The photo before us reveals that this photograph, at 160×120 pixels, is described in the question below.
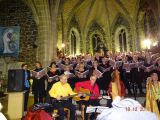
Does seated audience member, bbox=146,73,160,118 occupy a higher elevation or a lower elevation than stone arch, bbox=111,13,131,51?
lower

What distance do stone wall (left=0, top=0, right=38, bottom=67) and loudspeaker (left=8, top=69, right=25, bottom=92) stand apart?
717 cm

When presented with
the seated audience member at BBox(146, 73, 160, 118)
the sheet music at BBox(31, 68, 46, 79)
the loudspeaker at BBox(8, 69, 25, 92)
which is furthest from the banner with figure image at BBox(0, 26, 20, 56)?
the seated audience member at BBox(146, 73, 160, 118)

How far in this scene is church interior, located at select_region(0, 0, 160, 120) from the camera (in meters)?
9.23

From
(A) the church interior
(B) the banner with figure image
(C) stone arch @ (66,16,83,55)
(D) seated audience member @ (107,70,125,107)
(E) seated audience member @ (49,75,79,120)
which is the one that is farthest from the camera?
(C) stone arch @ (66,16,83,55)

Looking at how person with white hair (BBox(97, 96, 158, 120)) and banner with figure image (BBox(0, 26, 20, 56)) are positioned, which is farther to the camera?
banner with figure image (BBox(0, 26, 20, 56))

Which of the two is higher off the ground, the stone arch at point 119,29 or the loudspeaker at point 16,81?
the stone arch at point 119,29

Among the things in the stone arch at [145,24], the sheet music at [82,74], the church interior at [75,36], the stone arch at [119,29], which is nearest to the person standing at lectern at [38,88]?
the church interior at [75,36]

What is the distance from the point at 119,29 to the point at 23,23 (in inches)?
361

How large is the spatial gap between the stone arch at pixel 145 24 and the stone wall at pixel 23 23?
25.8 feet

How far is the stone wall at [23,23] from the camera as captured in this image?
46.8 feet

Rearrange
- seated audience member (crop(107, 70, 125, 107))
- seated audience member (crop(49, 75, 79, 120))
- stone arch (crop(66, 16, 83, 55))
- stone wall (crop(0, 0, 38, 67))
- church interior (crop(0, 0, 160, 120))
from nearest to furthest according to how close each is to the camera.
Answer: seated audience member (crop(49, 75, 79, 120))
seated audience member (crop(107, 70, 125, 107))
church interior (crop(0, 0, 160, 120))
stone wall (crop(0, 0, 38, 67))
stone arch (crop(66, 16, 83, 55))

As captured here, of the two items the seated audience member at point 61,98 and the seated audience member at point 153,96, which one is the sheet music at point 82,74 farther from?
the seated audience member at point 153,96

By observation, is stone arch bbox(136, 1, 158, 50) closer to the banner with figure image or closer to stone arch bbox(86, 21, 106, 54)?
stone arch bbox(86, 21, 106, 54)

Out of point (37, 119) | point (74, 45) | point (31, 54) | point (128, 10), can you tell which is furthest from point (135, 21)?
point (37, 119)
